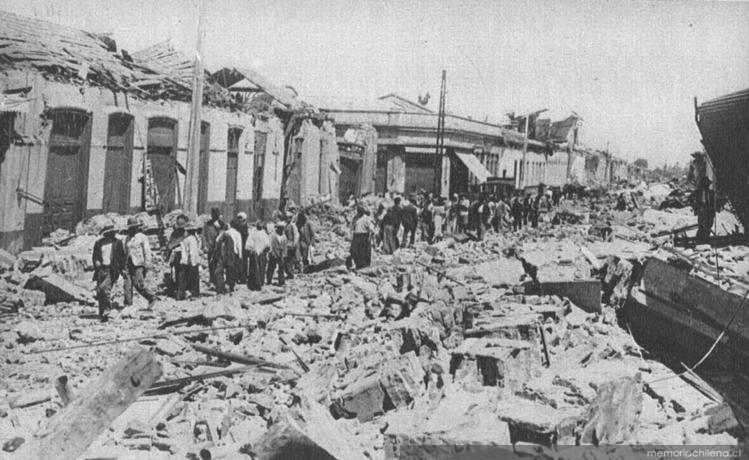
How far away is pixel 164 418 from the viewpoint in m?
4.74

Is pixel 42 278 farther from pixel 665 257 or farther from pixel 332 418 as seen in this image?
pixel 665 257

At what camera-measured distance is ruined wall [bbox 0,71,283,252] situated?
958cm

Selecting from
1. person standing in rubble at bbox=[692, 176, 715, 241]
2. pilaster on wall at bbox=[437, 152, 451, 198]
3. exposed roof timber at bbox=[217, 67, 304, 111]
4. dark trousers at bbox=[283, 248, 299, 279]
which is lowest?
dark trousers at bbox=[283, 248, 299, 279]

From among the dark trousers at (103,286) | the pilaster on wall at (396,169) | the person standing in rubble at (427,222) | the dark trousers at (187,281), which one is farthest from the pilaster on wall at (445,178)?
the dark trousers at (103,286)

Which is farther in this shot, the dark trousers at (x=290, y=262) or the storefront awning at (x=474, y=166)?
the storefront awning at (x=474, y=166)

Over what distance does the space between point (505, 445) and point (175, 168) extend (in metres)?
11.8

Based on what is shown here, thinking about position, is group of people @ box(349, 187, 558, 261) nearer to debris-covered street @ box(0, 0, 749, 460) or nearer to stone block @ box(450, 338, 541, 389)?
debris-covered street @ box(0, 0, 749, 460)

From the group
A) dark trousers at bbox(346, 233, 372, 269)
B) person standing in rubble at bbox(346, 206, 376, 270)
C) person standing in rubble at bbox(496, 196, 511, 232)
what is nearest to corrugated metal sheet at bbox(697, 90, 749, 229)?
person standing in rubble at bbox(346, 206, 376, 270)

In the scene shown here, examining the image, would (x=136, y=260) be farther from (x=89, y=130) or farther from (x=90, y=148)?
(x=89, y=130)

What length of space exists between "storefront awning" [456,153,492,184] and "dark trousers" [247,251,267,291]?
22046mm

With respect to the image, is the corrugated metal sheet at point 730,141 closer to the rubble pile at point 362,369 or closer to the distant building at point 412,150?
the rubble pile at point 362,369

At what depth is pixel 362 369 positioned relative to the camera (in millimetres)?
5551

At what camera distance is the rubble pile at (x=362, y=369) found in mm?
4309

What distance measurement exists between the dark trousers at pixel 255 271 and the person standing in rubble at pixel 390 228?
4891mm
